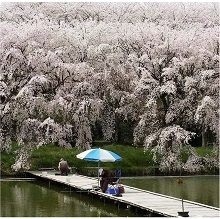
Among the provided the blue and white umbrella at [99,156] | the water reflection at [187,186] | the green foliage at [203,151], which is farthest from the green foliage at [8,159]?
the green foliage at [203,151]

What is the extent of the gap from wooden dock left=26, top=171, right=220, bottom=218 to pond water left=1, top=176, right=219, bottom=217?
29cm

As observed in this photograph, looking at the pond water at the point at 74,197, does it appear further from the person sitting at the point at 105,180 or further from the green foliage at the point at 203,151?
the green foliage at the point at 203,151

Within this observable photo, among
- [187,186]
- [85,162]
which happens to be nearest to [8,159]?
[85,162]

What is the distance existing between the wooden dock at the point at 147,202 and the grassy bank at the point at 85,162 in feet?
17.3

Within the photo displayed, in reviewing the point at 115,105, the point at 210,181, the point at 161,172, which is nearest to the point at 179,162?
the point at 161,172

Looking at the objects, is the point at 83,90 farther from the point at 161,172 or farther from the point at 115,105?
the point at 161,172

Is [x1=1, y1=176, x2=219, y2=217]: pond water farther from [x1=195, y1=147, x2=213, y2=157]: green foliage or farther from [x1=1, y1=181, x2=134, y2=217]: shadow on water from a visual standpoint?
[x1=195, y1=147, x2=213, y2=157]: green foliage

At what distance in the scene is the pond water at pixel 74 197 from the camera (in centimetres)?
1811

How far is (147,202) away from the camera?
→ 1864 centimetres

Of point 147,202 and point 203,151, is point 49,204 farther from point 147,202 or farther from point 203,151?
point 203,151

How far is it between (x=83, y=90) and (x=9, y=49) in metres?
4.92

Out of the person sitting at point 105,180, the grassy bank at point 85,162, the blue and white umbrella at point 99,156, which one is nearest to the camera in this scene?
the person sitting at point 105,180

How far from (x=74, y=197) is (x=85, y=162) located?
33.0 ft

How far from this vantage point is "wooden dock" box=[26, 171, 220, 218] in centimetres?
1648
